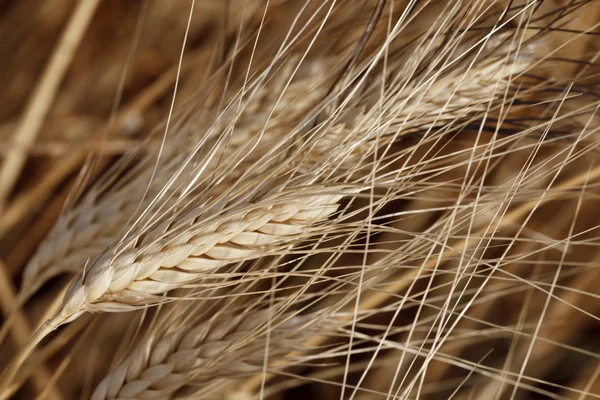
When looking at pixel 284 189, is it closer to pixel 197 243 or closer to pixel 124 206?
pixel 197 243

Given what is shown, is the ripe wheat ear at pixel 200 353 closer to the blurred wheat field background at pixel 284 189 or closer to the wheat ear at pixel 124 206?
the blurred wheat field background at pixel 284 189

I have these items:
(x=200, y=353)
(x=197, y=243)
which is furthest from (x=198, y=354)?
(x=197, y=243)

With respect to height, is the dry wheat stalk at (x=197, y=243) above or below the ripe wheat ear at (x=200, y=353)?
above

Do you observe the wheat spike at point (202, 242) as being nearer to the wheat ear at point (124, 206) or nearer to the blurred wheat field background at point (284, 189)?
the blurred wheat field background at point (284, 189)

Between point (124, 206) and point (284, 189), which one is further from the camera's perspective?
point (124, 206)

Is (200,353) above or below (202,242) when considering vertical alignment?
below

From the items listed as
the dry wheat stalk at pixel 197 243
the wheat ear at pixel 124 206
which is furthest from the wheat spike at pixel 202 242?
the wheat ear at pixel 124 206

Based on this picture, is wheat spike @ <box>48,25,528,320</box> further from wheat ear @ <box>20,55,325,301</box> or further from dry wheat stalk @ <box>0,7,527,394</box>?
wheat ear @ <box>20,55,325,301</box>

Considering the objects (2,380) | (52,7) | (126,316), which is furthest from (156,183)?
(52,7)

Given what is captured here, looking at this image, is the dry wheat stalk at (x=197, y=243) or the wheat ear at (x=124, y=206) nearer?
the dry wheat stalk at (x=197, y=243)
